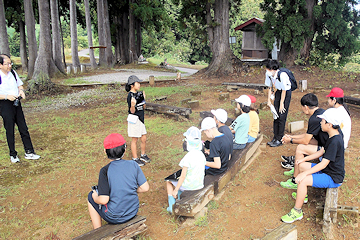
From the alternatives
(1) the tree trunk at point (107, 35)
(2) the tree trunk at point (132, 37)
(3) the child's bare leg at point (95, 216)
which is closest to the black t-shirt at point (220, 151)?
(3) the child's bare leg at point (95, 216)

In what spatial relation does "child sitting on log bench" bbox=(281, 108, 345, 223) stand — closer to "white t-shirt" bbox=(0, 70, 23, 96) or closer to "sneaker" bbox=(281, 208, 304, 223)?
"sneaker" bbox=(281, 208, 304, 223)

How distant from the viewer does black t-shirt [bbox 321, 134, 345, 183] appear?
11.0ft

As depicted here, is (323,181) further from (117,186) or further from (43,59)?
(43,59)

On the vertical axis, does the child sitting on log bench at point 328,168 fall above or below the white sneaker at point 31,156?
above

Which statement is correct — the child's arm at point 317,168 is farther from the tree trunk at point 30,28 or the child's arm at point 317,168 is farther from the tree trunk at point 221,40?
the tree trunk at point 30,28

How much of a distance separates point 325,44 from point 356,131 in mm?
10766

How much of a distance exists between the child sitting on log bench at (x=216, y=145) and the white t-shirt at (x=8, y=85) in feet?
12.8

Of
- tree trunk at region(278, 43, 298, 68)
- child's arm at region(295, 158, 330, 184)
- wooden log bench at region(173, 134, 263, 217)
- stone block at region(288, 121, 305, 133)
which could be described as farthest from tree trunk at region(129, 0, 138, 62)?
child's arm at region(295, 158, 330, 184)

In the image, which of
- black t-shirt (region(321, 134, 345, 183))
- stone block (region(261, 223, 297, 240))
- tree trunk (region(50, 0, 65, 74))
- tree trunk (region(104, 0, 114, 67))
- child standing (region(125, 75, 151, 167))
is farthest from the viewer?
tree trunk (region(104, 0, 114, 67))

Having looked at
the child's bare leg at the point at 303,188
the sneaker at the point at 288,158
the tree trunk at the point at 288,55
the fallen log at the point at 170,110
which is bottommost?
the sneaker at the point at 288,158

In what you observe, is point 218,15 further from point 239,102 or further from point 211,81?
point 239,102

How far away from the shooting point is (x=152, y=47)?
39.3 metres

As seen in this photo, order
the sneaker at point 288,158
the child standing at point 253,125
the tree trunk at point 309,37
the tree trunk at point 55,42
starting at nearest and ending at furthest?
1. the sneaker at point 288,158
2. the child standing at point 253,125
3. the tree trunk at point 309,37
4. the tree trunk at point 55,42

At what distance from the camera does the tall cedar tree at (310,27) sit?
→ 1452cm
